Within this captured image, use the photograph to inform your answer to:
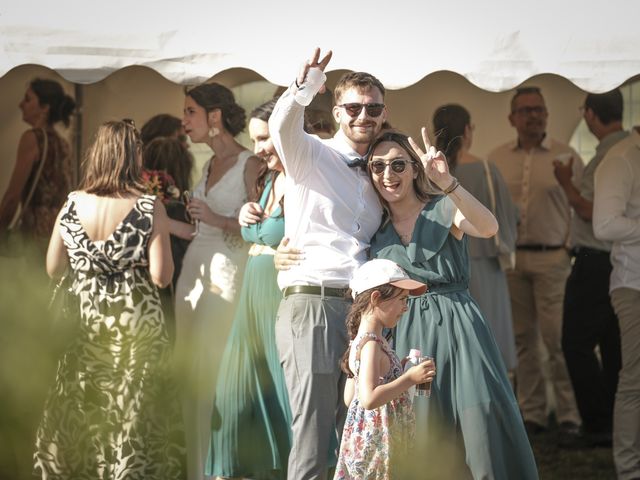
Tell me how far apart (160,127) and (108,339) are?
211 centimetres

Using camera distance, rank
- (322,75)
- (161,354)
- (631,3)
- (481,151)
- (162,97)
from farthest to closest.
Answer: (481,151) < (162,97) < (161,354) < (631,3) < (322,75)

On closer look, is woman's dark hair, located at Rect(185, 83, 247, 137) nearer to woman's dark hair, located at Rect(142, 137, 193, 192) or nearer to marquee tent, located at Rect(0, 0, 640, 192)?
woman's dark hair, located at Rect(142, 137, 193, 192)

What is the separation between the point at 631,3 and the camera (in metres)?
4.88

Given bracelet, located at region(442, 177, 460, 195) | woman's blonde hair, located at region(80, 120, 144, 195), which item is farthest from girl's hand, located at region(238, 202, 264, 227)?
bracelet, located at region(442, 177, 460, 195)

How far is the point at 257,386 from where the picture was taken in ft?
17.3

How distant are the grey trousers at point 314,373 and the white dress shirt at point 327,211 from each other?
11 cm

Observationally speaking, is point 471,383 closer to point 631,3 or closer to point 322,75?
point 322,75

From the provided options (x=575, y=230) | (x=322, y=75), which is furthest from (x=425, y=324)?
(x=575, y=230)

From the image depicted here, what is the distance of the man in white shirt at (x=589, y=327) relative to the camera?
6855 millimetres

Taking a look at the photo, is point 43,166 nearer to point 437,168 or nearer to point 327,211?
point 327,211

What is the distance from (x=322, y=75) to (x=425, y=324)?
963mm

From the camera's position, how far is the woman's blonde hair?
16.8 feet

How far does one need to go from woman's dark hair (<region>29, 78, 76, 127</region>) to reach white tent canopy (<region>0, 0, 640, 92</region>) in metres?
A: 1.72

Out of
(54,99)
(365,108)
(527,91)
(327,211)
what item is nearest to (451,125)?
(527,91)
